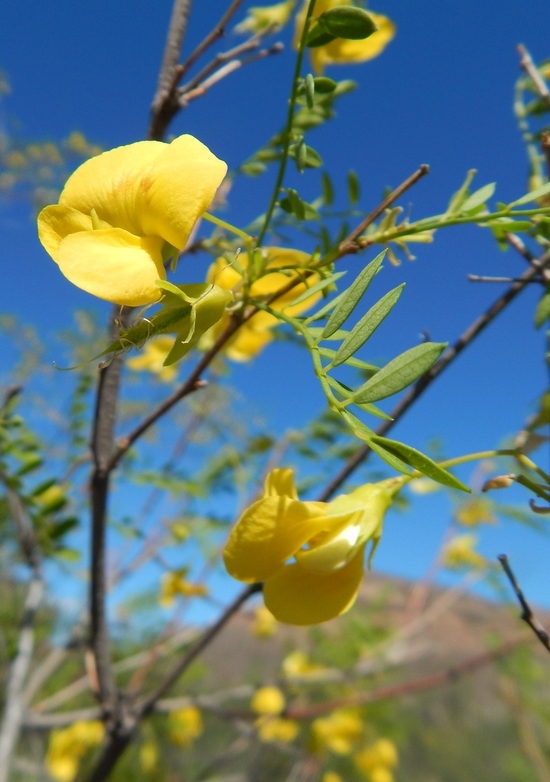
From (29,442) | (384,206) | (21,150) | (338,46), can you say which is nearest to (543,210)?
(384,206)

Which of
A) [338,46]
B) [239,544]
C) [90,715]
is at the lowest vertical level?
[90,715]

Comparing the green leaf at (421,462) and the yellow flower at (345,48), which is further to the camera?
the yellow flower at (345,48)

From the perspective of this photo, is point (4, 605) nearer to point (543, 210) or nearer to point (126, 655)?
point (126, 655)

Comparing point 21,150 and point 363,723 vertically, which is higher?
point 21,150

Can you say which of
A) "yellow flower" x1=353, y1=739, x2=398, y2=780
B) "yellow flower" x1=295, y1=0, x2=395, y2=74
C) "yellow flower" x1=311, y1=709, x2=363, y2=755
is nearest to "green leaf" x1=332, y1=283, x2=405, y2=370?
"yellow flower" x1=295, y1=0, x2=395, y2=74

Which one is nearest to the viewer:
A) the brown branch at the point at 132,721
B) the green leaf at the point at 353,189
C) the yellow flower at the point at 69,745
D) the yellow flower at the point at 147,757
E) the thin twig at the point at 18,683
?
the green leaf at the point at 353,189

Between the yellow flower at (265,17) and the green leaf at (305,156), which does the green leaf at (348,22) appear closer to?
the green leaf at (305,156)

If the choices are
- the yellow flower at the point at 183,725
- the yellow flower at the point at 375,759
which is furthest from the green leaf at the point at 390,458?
the yellow flower at the point at 375,759
